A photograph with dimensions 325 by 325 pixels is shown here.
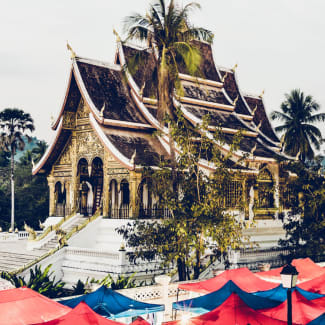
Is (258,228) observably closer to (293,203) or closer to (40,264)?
(293,203)

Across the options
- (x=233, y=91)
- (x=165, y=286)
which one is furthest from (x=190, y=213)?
(x=233, y=91)

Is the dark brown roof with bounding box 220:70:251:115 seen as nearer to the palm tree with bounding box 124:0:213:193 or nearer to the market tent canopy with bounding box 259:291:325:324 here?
the palm tree with bounding box 124:0:213:193

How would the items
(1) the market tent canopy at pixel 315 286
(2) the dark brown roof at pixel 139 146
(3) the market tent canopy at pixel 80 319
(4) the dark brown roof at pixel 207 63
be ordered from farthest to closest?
(4) the dark brown roof at pixel 207 63
(2) the dark brown roof at pixel 139 146
(1) the market tent canopy at pixel 315 286
(3) the market tent canopy at pixel 80 319

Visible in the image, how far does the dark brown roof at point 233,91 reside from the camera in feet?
86.9

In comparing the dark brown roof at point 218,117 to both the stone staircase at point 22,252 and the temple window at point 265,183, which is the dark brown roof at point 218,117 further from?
the stone staircase at point 22,252

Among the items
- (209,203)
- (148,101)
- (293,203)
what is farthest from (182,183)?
(148,101)

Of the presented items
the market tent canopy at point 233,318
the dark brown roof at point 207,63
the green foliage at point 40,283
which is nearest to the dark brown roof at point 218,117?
the dark brown roof at point 207,63

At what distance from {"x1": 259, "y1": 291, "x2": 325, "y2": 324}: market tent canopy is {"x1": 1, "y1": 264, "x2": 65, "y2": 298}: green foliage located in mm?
8049

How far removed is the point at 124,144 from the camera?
2067 centimetres

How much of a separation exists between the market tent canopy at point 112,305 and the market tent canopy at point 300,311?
227 cm

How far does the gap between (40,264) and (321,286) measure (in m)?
10.2

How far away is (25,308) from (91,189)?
16.0 metres

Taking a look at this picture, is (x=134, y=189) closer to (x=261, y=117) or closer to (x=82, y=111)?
(x=82, y=111)

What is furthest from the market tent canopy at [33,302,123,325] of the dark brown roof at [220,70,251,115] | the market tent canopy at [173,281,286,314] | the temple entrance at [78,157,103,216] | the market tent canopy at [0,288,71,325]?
the dark brown roof at [220,70,251,115]
